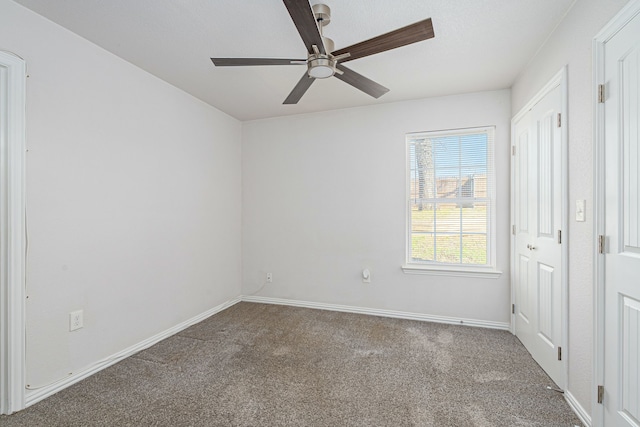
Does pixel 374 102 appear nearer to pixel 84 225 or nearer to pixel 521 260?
pixel 521 260

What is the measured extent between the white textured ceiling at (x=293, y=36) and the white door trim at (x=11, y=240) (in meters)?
0.55

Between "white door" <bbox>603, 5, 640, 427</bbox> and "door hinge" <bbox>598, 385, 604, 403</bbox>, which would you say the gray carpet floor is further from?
"white door" <bbox>603, 5, 640, 427</bbox>

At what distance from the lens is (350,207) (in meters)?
3.54

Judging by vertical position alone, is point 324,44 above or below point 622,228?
above

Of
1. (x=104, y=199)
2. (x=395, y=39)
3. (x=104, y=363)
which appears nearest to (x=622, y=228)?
(x=395, y=39)

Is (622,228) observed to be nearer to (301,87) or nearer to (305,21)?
(305,21)

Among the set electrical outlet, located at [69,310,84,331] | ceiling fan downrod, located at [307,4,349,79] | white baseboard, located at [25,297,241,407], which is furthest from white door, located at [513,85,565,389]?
electrical outlet, located at [69,310,84,331]

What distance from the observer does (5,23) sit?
172 cm

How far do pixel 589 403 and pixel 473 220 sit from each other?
1.86m

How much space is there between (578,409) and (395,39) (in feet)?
7.81

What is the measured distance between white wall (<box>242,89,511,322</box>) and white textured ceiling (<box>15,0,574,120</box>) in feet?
1.47

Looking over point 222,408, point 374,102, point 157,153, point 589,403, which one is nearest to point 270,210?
point 157,153

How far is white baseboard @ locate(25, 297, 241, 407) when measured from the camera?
185cm

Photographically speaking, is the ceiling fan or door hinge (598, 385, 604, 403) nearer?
the ceiling fan
